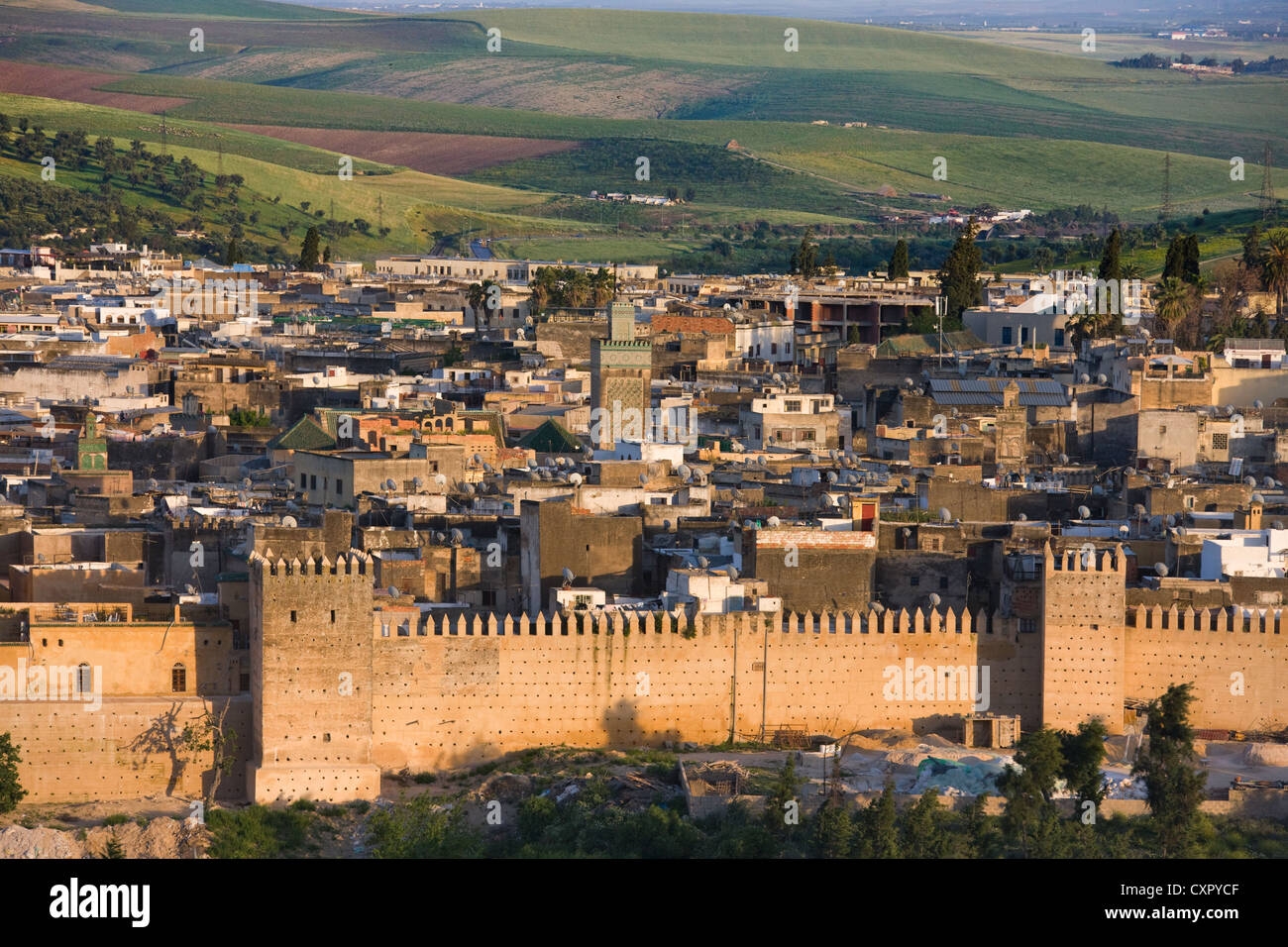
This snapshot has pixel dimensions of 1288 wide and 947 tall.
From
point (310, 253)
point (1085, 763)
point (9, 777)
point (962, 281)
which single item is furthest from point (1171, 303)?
point (310, 253)

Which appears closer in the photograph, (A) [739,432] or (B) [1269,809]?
(B) [1269,809]

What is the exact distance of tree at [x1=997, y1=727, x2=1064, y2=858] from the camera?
32750 millimetres

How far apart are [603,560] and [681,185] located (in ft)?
522

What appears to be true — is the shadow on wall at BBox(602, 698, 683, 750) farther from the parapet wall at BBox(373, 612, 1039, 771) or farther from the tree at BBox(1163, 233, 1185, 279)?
the tree at BBox(1163, 233, 1185, 279)

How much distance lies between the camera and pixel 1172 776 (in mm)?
33719

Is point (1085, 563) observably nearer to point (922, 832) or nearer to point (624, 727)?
point (624, 727)

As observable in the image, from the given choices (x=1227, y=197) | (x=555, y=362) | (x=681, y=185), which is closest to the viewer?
(x=555, y=362)

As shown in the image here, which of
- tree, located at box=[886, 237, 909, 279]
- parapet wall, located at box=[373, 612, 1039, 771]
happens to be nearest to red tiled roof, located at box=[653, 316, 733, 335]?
tree, located at box=[886, 237, 909, 279]

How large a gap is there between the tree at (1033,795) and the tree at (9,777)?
36.9ft

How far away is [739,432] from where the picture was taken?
6078 cm

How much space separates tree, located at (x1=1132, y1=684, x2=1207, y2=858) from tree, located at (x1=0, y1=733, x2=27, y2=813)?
12.9 meters

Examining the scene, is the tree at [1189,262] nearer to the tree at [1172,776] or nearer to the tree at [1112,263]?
the tree at [1112,263]
